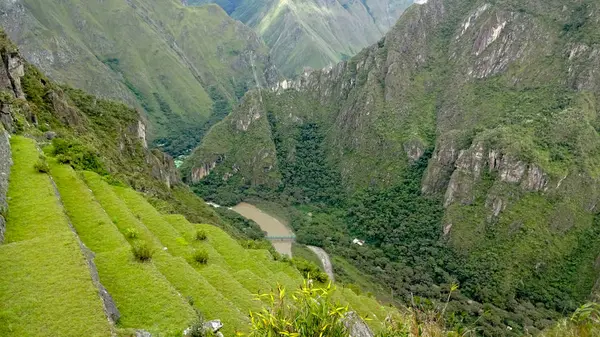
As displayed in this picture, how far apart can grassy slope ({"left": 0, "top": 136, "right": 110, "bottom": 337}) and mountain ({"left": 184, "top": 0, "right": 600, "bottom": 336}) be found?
7140 centimetres

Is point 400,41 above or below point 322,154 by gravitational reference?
above

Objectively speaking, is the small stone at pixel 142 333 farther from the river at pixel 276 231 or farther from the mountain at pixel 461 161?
the river at pixel 276 231

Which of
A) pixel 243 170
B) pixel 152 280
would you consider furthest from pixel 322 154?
pixel 152 280

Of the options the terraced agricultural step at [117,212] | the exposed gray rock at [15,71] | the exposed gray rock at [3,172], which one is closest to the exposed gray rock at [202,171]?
the exposed gray rock at [15,71]

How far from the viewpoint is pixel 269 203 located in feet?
528

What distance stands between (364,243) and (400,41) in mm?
99970

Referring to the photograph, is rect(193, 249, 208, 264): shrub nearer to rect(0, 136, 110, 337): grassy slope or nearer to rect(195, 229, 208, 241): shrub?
rect(195, 229, 208, 241): shrub

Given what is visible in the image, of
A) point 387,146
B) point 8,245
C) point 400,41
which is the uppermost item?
point 400,41

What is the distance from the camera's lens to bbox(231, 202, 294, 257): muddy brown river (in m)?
124

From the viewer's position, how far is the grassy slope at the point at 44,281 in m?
14.9

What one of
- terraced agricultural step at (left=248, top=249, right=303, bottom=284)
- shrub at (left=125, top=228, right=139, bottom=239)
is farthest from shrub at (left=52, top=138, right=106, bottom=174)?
terraced agricultural step at (left=248, top=249, right=303, bottom=284)

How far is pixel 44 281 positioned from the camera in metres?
17.2

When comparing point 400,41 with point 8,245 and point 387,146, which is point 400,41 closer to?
point 387,146

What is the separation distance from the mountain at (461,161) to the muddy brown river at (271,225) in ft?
20.6
